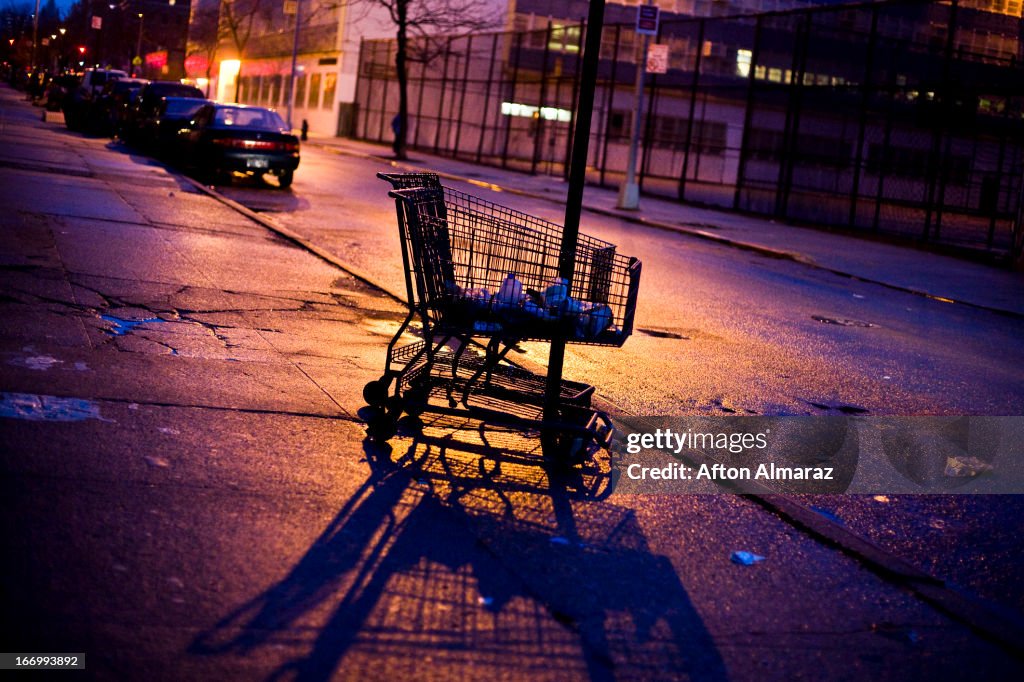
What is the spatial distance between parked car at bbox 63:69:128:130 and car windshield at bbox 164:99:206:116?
12.1 meters

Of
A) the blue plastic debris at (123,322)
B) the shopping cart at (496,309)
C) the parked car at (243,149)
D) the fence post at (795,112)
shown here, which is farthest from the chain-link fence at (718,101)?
the shopping cart at (496,309)

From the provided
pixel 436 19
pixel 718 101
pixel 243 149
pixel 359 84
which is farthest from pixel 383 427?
pixel 359 84

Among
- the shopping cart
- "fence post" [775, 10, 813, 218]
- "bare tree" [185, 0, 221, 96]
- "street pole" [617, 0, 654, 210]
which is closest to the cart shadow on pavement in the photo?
the shopping cart

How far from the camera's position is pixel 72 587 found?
12.6 ft

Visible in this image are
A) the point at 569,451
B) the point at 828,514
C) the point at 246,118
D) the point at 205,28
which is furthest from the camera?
the point at 205,28

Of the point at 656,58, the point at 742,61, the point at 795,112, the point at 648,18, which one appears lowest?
the point at 795,112

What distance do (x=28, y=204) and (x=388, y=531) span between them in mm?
12036

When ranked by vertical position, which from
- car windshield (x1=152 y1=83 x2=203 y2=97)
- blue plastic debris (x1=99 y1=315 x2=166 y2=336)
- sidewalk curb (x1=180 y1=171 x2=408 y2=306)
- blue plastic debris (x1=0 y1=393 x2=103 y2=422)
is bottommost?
blue plastic debris (x1=0 y1=393 x2=103 y2=422)

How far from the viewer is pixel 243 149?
24.3 meters

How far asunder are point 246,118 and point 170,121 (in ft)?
13.7

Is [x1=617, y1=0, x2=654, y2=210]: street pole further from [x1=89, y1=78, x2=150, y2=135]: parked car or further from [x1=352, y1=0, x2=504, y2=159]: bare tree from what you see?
[x1=352, y1=0, x2=504, y2=159]: bare tree

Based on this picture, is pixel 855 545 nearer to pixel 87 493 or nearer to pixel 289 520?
pixel 289 520

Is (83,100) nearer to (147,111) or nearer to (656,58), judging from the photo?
(147,111)

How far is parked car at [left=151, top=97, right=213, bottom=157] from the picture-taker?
28672 mm
